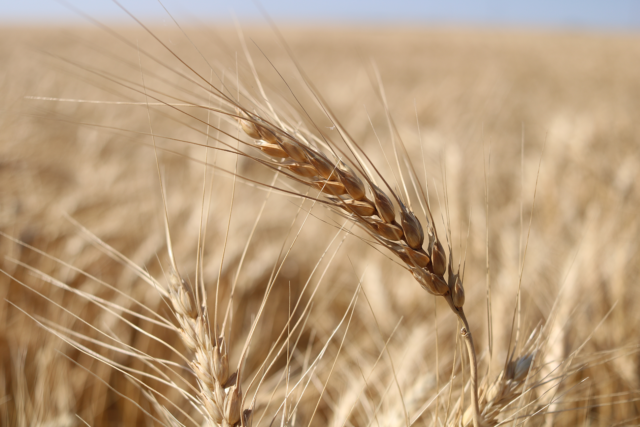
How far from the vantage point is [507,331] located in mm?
842

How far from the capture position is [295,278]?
1300 mm

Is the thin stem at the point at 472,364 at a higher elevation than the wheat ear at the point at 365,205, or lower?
lower

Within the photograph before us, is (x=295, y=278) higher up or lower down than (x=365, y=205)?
lower down

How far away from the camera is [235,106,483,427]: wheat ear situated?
35 cm

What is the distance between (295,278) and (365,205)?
3.19 feet

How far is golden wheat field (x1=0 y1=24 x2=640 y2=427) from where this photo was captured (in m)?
0.39

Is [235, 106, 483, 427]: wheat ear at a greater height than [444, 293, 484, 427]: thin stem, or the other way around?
[235, 106, 483, 427]: wheat ear

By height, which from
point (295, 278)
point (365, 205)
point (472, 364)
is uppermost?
point (365, 205)

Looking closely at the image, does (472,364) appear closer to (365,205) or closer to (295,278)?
(365,205)

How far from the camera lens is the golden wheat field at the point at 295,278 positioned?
39 cm

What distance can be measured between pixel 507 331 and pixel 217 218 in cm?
84

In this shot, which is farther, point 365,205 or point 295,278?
point 295,278

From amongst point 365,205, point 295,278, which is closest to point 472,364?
point 365,205

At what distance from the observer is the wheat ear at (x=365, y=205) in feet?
1.16
